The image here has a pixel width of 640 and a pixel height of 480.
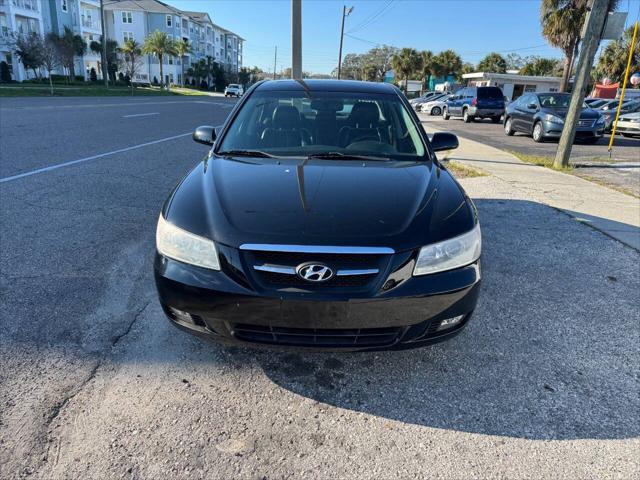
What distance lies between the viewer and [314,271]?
2.18 metres

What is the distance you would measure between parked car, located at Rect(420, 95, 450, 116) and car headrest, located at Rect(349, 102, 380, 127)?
30.5 meters

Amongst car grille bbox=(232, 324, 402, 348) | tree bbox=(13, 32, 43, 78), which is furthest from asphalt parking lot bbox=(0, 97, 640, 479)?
tree bbox=(13, 32, 43, 78)

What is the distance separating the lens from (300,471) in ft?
6.48

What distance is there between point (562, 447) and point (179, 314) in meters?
1.97

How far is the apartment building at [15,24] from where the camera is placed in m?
44.5

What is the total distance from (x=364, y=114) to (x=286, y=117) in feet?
2.16

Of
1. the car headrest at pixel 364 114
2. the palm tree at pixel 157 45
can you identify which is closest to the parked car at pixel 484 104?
the car headrest at pixel 364 114

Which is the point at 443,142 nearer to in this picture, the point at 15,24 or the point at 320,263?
the point at 320,263

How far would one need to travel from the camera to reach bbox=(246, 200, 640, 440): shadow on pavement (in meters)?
2.33

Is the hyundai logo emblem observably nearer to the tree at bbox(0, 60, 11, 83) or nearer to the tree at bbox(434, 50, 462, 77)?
the tree at bbox(0, 60, 11, 83)

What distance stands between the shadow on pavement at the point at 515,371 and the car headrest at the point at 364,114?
5.37 feet

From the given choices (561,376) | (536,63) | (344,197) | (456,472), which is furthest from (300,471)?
(536,63)

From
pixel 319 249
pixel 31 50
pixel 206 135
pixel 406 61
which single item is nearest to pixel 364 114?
pixel 206 135

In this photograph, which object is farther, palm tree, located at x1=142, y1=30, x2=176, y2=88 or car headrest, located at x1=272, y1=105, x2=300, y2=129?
palm tree, located at x1=142, y1=30, x2=176, y2=88
